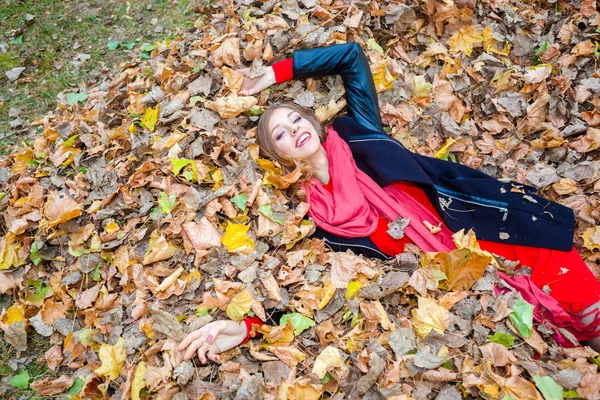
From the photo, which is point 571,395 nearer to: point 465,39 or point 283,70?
point 283,70

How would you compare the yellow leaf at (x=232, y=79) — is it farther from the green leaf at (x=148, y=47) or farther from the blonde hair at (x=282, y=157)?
the green leaf at (x=148, y=47)

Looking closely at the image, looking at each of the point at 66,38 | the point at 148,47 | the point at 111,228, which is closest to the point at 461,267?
the point at 111,228

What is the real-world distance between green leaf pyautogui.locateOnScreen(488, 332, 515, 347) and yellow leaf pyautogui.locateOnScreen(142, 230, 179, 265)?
1.87 metres

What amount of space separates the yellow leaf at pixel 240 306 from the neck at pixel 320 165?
1117mm

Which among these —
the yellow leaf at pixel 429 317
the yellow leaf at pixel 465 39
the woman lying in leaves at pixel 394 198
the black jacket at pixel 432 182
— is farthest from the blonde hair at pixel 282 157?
the yellow leaf at pixel 465 39

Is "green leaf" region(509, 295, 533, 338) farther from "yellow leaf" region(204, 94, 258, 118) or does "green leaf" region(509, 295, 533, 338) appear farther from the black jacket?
"yellow leaf" region(204, 94, 258, 118)

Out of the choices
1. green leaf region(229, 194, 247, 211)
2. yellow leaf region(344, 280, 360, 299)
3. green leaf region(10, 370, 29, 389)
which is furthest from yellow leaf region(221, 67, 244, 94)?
green leaf region(10, 370, 29, 389)

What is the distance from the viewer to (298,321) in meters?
2.48

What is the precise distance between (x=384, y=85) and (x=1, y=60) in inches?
149

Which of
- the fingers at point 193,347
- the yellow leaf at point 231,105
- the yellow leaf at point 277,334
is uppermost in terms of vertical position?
the yellow leaf at point 231,105

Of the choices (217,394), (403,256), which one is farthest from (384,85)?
(217,394)

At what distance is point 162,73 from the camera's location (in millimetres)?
3357

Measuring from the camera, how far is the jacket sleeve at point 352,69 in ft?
10.6

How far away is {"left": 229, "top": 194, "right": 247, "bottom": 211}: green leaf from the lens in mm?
2770
